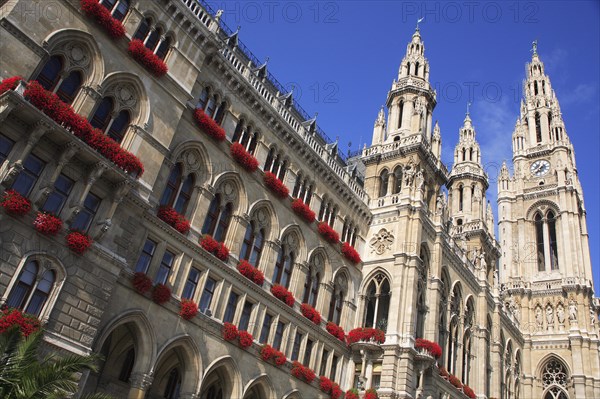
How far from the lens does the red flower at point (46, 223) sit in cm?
1817

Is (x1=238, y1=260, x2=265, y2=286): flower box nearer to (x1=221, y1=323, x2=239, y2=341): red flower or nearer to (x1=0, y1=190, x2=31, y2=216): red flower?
(x1=221, y1=323, x2=239, y2=341): red flower

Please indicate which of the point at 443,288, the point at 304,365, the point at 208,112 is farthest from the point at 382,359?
the point at 208,112

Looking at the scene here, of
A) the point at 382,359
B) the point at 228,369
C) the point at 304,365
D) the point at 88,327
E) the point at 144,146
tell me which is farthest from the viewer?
the point at 382,359

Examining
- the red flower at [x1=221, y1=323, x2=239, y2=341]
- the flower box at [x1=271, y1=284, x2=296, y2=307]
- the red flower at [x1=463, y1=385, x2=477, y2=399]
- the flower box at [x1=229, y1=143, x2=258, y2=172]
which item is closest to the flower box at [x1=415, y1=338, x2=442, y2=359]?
the red flower at [x1=463, y1=385, x2=477, y2=399]

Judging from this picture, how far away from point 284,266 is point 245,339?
6091 mm

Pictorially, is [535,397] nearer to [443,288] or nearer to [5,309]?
[443,288]

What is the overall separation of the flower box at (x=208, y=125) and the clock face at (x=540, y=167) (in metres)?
58.6

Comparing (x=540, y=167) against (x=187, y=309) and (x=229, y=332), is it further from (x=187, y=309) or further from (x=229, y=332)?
(x=187, y=309)

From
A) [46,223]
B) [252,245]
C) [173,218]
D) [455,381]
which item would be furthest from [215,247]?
[455,381]

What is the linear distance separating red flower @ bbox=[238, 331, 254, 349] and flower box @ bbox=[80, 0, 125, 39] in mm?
15047

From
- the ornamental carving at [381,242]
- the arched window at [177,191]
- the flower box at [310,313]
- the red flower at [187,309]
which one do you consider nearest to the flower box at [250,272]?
the flower box at [310,313]

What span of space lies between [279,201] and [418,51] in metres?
25.2

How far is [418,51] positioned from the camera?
49.4 m

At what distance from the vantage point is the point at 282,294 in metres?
30.2
